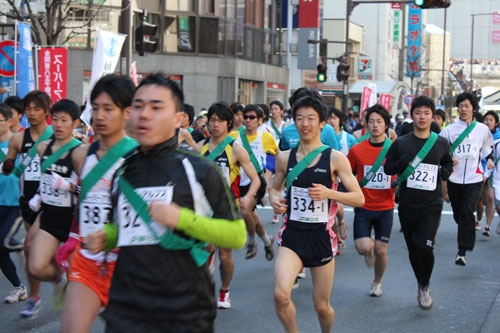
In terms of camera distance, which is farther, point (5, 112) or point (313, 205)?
point (5, 112)

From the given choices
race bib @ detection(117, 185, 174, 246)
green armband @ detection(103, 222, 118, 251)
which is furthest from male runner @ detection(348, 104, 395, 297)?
race bib @ detection(117, 185, 174, 246)

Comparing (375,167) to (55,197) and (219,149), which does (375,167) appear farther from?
(55,197)

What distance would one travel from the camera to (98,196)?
447cm

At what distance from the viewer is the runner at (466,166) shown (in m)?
9.35

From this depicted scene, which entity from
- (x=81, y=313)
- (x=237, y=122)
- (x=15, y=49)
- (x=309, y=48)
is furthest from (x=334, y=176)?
(x=309, y=48)

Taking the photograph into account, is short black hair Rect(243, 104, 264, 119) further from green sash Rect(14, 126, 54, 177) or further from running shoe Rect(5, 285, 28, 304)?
running shoe Rect(5, 285, 28, 304)

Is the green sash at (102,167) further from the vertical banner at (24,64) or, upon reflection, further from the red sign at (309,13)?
the red sign at (309,13)

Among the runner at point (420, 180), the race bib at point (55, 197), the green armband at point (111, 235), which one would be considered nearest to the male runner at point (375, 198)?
the runner at point (420, 180)

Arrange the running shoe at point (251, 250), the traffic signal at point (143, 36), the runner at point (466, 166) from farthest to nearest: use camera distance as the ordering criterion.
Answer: the traffic signal at point (143, 36) < the runner at point (466, 166) < the running shoe at point (251, 250)

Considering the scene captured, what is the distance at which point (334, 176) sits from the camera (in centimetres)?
567

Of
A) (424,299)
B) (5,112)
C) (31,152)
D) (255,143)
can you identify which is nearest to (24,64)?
(255,143)

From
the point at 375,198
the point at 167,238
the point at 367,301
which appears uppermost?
the point at 167,238

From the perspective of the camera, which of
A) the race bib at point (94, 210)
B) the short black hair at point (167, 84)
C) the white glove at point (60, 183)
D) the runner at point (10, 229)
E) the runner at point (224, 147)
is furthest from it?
the runner at point (224, 147)

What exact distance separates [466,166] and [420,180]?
240 cm
